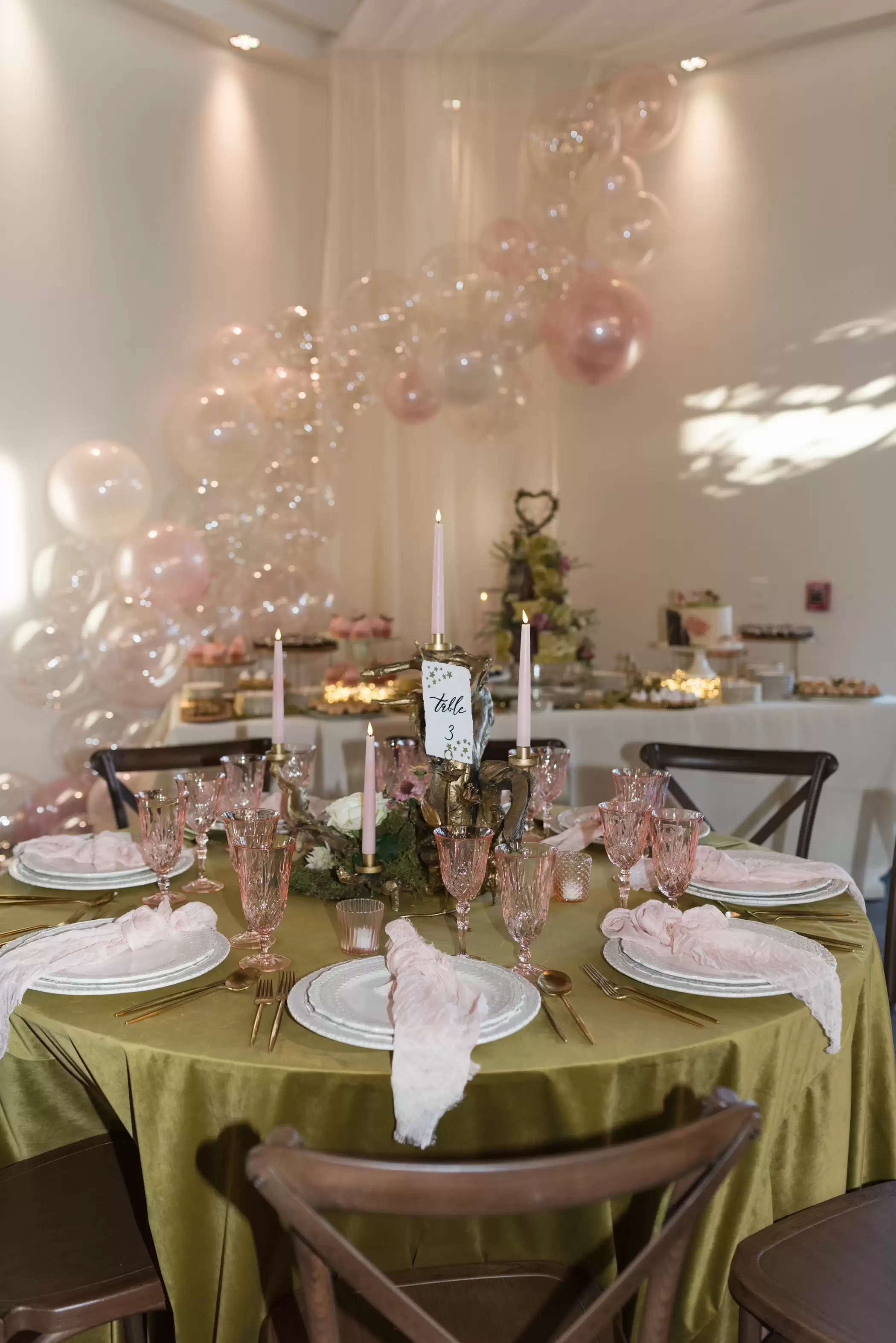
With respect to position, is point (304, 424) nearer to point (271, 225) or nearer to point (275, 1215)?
point (271, 225)

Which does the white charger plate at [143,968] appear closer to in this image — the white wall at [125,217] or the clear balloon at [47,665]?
the clear balloon at [47,665]

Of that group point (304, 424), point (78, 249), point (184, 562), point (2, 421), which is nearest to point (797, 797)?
point (184, 562)

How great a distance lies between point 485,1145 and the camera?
4.33 feet

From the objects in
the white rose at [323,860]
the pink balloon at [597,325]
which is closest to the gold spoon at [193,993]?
the white rose at [323,860]

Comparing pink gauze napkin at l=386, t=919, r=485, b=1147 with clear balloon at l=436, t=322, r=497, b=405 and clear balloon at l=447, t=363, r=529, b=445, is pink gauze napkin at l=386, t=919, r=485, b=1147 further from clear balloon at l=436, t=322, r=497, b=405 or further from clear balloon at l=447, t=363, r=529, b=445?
clear balloon at l=447, t=363, r=529, b=445

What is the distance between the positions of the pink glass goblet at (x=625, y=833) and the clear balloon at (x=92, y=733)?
346 cm

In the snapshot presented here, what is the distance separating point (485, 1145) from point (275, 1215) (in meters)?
0.28

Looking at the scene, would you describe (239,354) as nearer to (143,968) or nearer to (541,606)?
(541,606)

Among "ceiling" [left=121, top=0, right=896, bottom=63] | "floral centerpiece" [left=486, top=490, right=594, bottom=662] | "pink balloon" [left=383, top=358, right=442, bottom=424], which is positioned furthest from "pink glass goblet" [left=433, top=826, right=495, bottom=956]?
"ceiling" [left=121, top=0, right=896, bottom=63]

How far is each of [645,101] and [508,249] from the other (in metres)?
0.90

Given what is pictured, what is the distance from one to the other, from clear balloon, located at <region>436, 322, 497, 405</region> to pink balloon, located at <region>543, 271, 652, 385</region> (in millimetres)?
373

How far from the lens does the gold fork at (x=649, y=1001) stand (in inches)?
52.8

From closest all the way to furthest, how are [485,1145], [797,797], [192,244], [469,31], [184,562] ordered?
[485,1145] → [797,797] → [184,562] → [469,31] → [192,244]

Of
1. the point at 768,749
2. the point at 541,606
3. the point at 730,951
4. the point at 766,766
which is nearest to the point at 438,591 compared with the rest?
the point at 730,951
